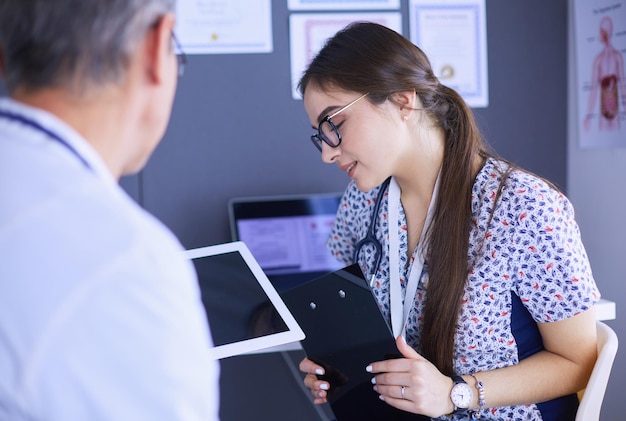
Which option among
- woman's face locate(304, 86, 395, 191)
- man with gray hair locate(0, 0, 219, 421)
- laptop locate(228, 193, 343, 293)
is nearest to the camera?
man with gray hair locate(0, 0, 219, 421)

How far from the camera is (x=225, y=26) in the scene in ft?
6.86

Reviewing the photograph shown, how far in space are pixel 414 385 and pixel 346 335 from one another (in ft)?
0.51

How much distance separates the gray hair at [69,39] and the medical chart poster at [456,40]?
1.77 metres

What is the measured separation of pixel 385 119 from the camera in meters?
1.36

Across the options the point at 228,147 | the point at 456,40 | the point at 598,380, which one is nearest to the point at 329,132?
the point at 598,380

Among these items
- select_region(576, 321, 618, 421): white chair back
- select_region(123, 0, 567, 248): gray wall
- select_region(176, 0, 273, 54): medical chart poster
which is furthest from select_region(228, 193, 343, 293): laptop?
select_region(576, 321, 618, 421): white chair back

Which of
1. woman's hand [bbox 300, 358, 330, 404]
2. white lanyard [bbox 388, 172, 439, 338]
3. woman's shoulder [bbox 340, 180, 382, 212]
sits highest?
woman's shoulder [bbox 340, 180, 382, 212]

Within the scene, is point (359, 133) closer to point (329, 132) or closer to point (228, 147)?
point (329, 132)

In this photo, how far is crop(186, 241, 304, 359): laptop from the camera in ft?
3.69

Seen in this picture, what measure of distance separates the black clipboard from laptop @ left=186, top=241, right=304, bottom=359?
95 millimetres

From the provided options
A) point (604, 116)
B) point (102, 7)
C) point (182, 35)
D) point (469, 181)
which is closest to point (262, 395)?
point (469, 181)

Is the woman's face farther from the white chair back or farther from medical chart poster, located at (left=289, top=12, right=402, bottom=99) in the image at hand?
medical chart poster, located at (left=289, top=12, right=402, bottom=99)

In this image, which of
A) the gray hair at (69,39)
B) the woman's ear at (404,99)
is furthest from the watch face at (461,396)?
the gray hair at (69,39)

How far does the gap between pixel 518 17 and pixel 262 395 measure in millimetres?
1486
